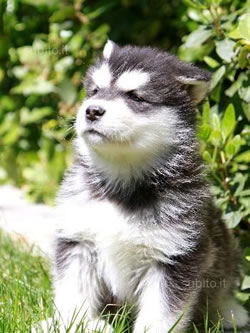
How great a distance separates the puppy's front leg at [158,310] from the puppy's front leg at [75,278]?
315 mm

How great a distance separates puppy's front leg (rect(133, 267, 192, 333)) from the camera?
3.72 m

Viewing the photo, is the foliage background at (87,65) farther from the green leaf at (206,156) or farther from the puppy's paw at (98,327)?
the puppy's paw at (98,327)

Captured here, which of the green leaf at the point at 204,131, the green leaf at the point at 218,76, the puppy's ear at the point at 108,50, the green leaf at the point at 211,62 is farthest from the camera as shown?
the green leaf at the point at 211,62

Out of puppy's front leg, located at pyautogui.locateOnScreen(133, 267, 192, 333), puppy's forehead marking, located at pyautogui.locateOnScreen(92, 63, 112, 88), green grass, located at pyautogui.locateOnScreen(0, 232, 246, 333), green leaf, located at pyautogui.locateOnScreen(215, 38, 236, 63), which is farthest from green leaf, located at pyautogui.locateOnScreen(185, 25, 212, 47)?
green grass, located at pyautogui.locateOnScreen(0, 232, 246, 333)

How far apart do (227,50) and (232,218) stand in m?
1.06

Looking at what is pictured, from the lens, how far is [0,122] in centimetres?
734

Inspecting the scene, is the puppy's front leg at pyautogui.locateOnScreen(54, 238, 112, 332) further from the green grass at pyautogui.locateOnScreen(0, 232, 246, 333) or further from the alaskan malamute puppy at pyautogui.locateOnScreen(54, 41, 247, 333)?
the green grass at pyautogui.locateOnScreen(0, 232, 246, 333)

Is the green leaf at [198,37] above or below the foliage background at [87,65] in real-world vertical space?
above

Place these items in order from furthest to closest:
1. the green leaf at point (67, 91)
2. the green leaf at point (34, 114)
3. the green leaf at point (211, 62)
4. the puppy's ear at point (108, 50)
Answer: the green leaf at point (34, 114) < the green leaf at point (67, 91) < the green leaf at point (211, 62) < the puppy's ear at point (108, 50)

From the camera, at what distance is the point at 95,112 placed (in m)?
3.68

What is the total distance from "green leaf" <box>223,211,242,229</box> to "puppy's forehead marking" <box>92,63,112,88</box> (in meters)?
1.30

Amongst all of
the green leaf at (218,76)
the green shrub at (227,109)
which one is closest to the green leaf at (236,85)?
the green shrub at (227,109)

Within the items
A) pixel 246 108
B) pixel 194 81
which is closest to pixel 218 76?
pixel 246 108

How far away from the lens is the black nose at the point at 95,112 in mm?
3666
